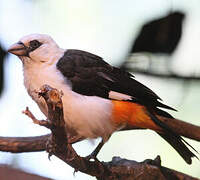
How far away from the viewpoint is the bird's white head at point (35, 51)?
125 cm

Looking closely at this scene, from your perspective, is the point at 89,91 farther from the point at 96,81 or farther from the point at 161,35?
the point at 161,35

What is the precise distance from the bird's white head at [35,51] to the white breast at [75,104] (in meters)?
0.02

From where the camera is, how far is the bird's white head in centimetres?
125

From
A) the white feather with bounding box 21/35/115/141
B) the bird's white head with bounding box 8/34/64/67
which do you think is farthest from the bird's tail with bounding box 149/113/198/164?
the bird's white head with bounding box 8/34/64/67

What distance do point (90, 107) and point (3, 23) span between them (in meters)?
0.61

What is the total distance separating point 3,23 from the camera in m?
1.67

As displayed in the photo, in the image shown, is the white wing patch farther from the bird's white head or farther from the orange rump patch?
the bird's white head

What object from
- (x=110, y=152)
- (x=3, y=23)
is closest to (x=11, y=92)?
(x=3, y=23)

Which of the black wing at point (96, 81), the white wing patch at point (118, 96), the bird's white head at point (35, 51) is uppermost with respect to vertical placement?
the bird's white head at point (35, 51)

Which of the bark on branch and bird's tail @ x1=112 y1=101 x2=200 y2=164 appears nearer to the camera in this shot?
the bark on branch

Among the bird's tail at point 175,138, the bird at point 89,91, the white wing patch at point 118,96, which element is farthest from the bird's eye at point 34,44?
the bird's tail at point 175,138

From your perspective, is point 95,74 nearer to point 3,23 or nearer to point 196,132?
point 196,132

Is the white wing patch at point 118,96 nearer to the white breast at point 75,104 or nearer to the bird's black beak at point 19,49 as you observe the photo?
the white breast at point 75,104

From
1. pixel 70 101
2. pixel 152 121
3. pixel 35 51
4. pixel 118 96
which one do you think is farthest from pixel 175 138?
pixel 35 51
